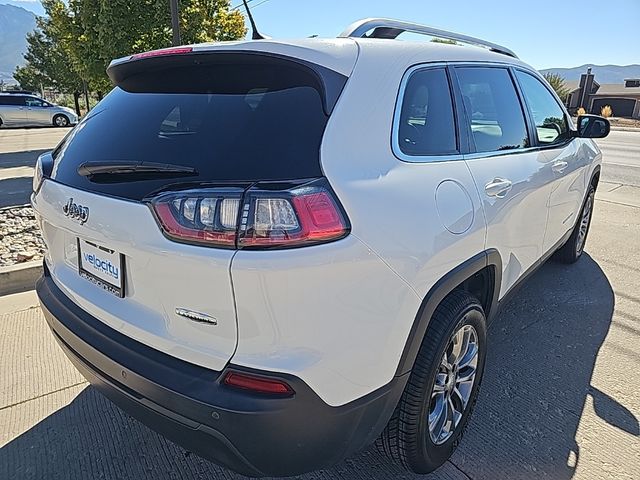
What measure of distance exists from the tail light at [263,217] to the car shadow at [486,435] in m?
1.31

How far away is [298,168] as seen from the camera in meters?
1.52

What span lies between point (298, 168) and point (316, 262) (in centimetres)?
31

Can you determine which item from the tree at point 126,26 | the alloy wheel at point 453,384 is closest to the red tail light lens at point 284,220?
the alloy wheel at point 453,384

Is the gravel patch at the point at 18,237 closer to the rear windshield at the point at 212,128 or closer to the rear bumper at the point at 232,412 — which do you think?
the rear windshield at the point at 212,128

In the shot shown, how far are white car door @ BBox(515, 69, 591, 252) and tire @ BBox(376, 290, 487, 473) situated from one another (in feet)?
5.07

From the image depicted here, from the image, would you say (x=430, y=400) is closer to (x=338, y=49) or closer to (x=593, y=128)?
(x=338, y=49)

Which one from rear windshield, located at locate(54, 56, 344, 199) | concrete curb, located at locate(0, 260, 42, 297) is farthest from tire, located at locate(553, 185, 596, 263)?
concrete curb, located at locate(0, 260, 42, 297)

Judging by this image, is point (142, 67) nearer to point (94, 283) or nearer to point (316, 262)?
point (94, 283)

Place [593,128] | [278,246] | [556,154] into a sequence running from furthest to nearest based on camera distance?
[593,128]
[556,154]
[278,246]

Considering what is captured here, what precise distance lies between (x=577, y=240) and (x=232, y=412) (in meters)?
4.31

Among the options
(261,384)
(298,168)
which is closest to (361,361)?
(261,384)

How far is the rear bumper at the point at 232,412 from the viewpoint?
149cm

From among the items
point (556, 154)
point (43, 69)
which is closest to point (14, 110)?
point (43, 69)

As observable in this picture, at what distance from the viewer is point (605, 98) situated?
5459 cm
